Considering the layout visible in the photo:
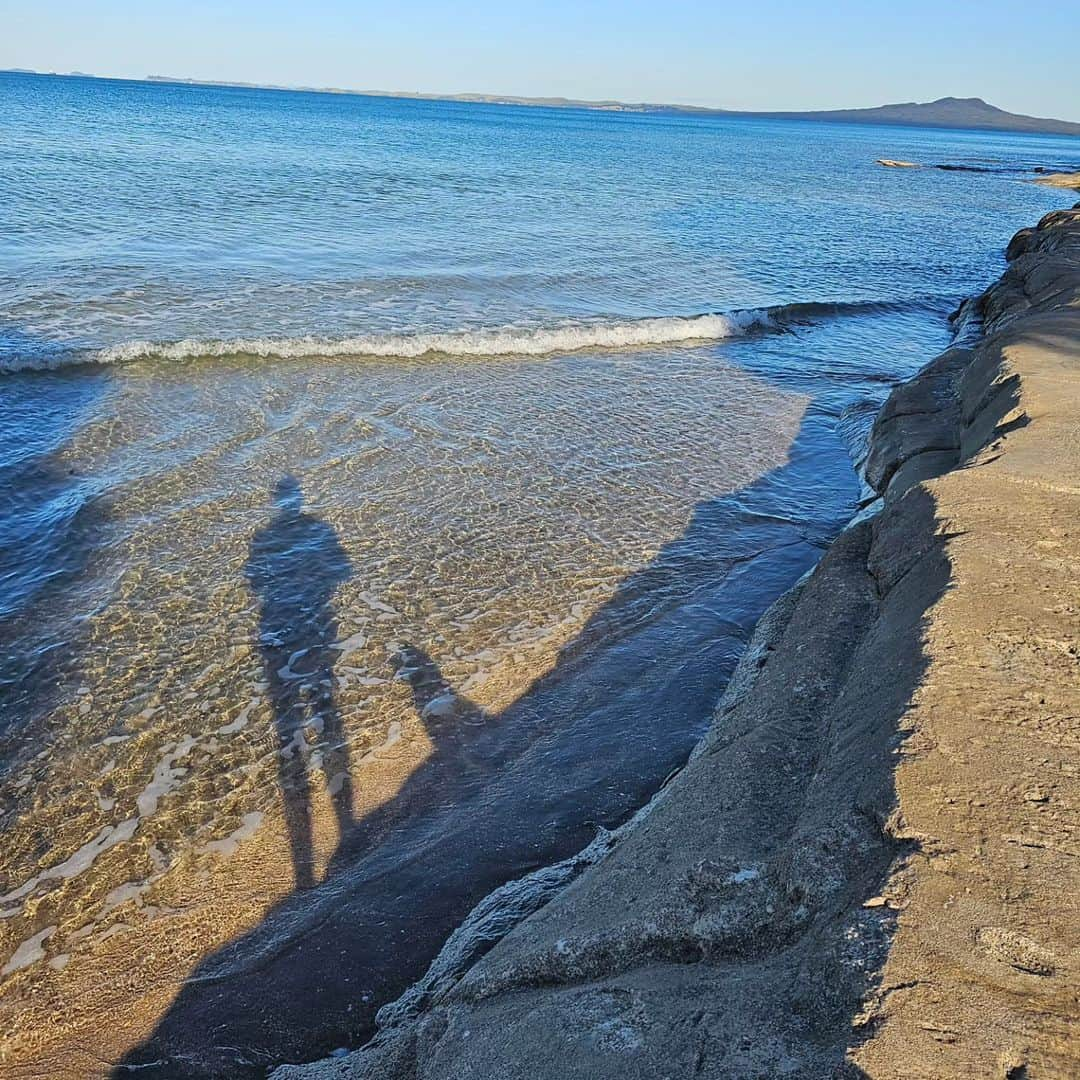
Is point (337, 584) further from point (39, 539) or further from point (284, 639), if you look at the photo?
→ point (39, 539)

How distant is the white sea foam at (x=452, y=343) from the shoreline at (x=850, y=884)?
9.92 meters

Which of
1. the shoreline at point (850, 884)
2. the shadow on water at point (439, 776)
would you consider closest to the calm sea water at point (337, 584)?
the shadow on water at point (439, 776)

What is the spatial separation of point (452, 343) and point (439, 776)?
33.0 feet

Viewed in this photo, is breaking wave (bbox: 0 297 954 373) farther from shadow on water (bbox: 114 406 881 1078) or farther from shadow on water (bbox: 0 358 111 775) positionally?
shadow on water (bbox: 114 406 881 1078)

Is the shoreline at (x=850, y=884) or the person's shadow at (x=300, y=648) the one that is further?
the person's shadow at (x=300, y=648)

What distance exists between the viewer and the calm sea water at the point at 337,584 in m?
3.89

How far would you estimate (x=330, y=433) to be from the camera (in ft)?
32.3

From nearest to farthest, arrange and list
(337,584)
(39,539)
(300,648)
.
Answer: (300,648) → (337,584) → (39,539)

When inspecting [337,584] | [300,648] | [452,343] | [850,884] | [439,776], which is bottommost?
[439,776]

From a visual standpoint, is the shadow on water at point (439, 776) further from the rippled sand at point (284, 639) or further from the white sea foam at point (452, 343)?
the white sea foam at point (452, 343)

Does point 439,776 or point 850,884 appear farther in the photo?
point 439,776

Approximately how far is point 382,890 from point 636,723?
5.90ft

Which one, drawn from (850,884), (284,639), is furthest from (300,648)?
(850,884)

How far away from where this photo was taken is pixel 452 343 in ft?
45.6
